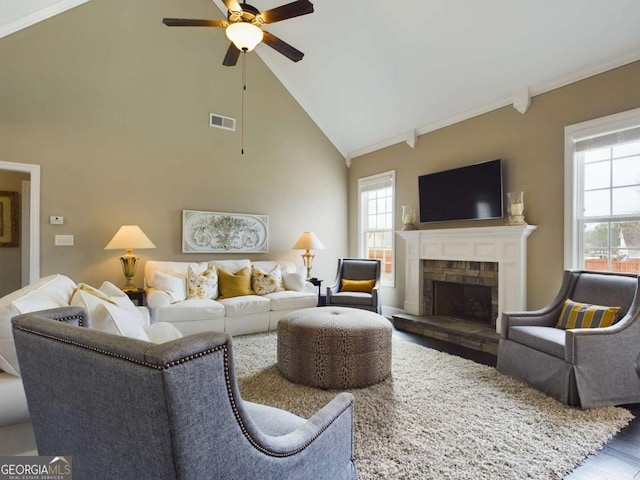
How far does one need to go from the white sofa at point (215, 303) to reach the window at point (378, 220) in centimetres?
157

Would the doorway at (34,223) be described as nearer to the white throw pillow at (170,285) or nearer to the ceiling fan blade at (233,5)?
the white throw pillow at (170,285)

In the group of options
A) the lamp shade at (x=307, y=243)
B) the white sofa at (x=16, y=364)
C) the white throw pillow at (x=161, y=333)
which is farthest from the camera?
the lamp shade at (x=307, y=243)

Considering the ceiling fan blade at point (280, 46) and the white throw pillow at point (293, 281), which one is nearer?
the ceiling fan blade at point (280, 46)

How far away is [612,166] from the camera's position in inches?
128

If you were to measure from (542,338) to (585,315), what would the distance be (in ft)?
1.39

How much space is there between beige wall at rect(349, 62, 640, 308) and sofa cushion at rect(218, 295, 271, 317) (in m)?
2.60

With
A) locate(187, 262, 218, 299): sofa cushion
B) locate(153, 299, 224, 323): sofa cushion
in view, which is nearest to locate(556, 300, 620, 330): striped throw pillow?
locate(153, 299, 224, 323): sofa cushion

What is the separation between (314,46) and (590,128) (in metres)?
3.46

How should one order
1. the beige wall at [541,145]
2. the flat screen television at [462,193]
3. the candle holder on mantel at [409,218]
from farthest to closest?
the candle holder on mantel at [409,218] → the flat screen television at [462,193] → the beige wall at [541,145]

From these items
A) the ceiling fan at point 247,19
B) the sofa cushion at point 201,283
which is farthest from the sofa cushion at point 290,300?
the ceiling fan at point 247,19

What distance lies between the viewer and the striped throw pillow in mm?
2566

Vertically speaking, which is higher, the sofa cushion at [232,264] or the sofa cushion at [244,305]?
the sofa cushion at [232,264]

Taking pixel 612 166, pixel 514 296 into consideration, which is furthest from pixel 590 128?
pixel 514 296

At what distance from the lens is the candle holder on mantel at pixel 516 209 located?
146 inches
